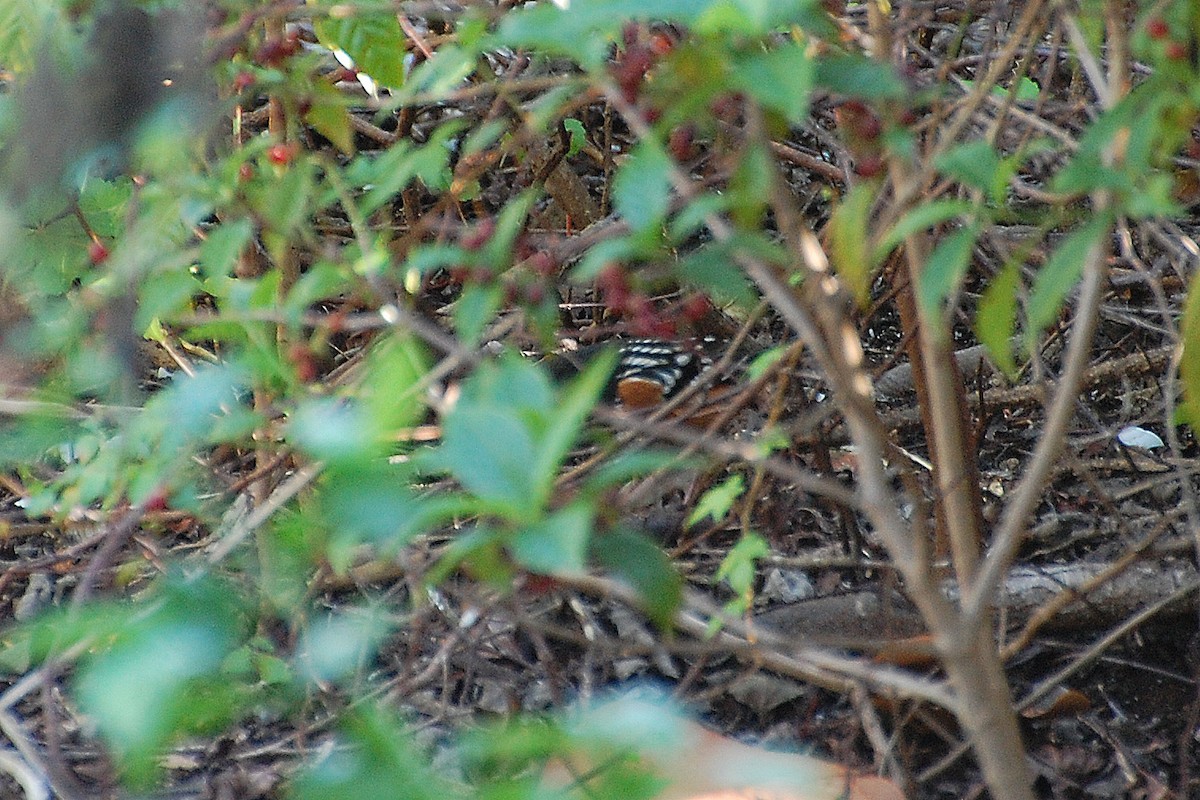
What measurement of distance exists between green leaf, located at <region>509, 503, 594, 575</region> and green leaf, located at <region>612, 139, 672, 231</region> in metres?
0.31

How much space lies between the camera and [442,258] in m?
1.19

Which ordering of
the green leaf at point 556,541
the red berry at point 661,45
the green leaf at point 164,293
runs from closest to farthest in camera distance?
the green leaf at point 556,541 < the green leaf at point 164,293 < the red berry at point 661,45

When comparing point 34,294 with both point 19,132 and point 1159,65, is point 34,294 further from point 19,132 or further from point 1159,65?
point 1159,65

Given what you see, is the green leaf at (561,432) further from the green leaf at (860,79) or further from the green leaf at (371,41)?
the green leaf at (371,41)

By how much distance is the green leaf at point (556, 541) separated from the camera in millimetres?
694

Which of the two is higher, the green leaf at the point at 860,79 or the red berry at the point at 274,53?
the green leaf at the point at 860,79

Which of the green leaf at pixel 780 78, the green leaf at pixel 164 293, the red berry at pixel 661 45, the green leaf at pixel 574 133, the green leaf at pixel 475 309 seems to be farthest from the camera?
the green leaf at pixel 574 133

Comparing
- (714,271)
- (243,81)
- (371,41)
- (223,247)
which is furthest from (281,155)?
(714,271)

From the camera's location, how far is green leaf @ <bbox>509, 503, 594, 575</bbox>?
0.69 m

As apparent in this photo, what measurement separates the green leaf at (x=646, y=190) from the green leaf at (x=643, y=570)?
0.24 m

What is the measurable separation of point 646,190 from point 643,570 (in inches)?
11.6

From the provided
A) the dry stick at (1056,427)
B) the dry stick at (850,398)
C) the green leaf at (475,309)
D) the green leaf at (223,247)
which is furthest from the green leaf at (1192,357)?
the green leaf at (223,247)

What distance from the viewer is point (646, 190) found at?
0.97 meters

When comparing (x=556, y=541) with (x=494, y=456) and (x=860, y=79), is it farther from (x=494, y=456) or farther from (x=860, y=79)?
(x=860, y=79)
